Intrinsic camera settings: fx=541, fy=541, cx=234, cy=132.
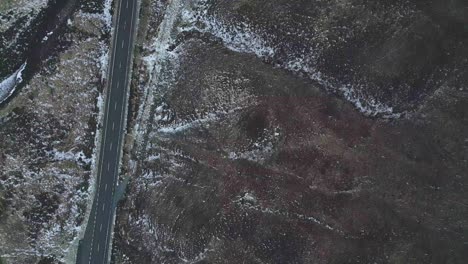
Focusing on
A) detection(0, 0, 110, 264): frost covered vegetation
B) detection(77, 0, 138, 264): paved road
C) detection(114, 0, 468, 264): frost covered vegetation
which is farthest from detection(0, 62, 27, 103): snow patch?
detection(114, 0, 468, 264): frost covered vegetation

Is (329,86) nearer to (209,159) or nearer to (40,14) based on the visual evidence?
(209,159)

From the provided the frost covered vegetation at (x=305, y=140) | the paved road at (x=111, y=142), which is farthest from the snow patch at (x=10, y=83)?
the frost covered vegetation at (x=305, y=140)

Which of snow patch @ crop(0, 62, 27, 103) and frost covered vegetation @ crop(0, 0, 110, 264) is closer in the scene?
frost covered vegetation @ crop(0, 0, 110, 264)

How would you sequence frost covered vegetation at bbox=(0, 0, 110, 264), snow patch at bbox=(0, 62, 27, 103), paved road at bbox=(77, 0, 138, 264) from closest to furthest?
frost covered vegetation at bbox=(0, 0, 110, 264) → paved road at bbox=(77, 0, 138, 264) → snow patch at bbox=(0, 62, 27, 103)

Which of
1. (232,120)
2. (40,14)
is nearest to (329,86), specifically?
(232,120)

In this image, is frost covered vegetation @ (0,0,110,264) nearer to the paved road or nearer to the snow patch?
the snow patch

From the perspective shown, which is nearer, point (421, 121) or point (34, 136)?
point (421, 121)
